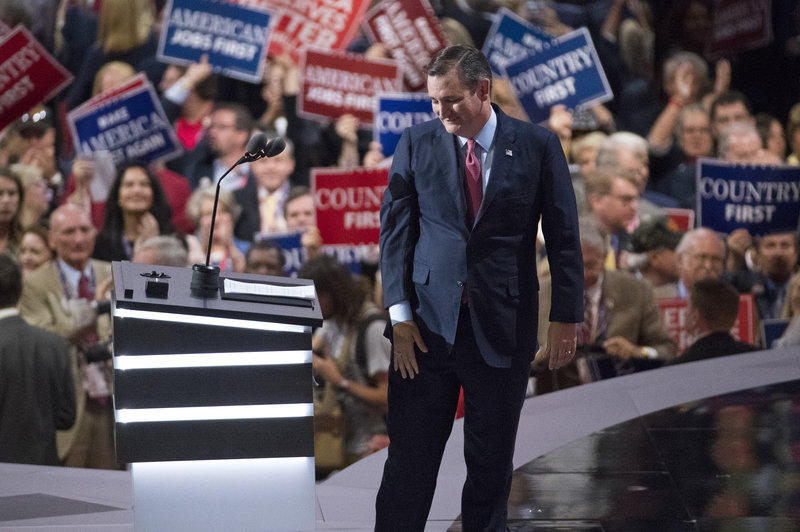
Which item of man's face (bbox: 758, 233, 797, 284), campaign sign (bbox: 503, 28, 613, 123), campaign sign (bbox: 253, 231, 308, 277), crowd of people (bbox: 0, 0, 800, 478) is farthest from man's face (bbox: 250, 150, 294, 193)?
man's face (bbox: 758, 233, 797, 284)

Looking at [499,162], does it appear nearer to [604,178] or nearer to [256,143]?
[256,143]

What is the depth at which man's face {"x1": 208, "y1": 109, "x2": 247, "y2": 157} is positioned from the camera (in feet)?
21.1

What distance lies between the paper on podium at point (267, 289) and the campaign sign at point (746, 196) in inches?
194

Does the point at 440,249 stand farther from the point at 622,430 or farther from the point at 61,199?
the point at 61,199

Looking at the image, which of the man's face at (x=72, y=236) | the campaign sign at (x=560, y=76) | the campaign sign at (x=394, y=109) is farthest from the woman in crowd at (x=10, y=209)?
the campaign sign at (x=560, y=76)

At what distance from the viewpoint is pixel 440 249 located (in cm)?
234

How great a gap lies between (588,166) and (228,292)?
4.67 meters

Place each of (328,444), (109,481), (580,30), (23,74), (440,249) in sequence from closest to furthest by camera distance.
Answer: (440,249), (109,481), (328,444), (23,74), (580,30)

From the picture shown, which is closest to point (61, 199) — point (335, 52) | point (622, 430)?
point (335, 52)

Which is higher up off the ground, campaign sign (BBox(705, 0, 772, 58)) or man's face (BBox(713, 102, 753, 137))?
campaign sign (BBox(705, 0, 772, 58))

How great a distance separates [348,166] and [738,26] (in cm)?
285

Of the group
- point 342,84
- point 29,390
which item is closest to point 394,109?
point 342,84

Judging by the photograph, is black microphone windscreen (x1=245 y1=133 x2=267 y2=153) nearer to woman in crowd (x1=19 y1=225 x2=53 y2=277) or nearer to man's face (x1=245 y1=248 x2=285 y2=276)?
man's face (x1=245 y1=248 x2=285 y2=276)

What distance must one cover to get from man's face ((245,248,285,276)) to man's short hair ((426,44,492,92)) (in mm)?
4124
